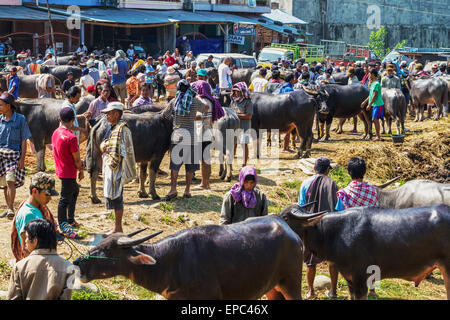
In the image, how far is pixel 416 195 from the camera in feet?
27.0

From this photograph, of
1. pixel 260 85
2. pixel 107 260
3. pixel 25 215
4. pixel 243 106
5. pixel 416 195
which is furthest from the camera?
pixel 260 85

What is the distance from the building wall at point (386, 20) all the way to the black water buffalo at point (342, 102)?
122ft

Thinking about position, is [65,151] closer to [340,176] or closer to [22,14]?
[340,176]

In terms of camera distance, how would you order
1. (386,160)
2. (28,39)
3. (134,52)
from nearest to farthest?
(386,160) < (28,39) < (134,52)

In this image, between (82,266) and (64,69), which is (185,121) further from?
(64,69)

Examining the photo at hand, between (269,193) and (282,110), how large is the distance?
2.90m

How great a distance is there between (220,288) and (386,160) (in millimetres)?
8368

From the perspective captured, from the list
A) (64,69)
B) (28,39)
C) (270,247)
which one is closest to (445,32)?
(28,39)

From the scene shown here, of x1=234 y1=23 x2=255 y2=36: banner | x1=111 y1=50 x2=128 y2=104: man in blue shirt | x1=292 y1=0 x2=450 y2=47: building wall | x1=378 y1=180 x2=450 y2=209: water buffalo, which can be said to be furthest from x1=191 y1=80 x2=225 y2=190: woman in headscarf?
x1=292 y1=0 x2=450 y2=47: building wall

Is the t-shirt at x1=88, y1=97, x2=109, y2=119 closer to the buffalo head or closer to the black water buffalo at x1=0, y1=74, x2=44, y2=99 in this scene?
the buffalo head

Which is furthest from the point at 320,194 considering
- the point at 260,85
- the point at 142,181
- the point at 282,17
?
the point at 282,17

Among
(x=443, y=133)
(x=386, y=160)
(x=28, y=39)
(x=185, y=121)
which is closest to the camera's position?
(x=185, y=121)

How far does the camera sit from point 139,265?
532 cm

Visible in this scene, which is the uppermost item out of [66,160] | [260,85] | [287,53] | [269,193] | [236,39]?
[236,39]
